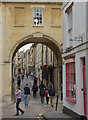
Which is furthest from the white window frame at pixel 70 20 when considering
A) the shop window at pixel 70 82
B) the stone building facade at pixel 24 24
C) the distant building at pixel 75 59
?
the stone building facade at pixel 24 24

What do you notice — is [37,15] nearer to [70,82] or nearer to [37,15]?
[37,15]

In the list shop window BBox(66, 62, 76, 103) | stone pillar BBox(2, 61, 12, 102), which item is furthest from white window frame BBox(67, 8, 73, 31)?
stone pillar BBox(2, 61, 12, 102)

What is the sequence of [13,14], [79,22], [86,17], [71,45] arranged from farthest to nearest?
[13,14] < [71,45] < [79,22] < [86,17]

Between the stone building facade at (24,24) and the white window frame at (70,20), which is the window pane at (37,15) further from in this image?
the white window frame at (70,20)

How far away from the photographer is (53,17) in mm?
21719

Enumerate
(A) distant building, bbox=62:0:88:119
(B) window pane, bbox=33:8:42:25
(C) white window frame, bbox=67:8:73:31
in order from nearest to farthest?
(A) distant building, bbox=62:0:88:119, (C) white window frame, bbox=67:8:73:31, (B) window pane, bbox=33:8:42:25

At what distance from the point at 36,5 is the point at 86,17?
13081mm

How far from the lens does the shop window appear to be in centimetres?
1088

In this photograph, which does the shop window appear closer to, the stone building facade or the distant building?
the distant building

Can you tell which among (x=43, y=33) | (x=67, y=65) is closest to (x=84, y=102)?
(x=67, y=65)

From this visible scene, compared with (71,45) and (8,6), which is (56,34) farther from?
(71,45)

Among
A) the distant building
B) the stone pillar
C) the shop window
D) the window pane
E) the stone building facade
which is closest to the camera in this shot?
the distant building

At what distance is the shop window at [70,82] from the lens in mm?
10875

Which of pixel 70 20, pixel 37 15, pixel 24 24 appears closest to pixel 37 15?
pixel 37 15
